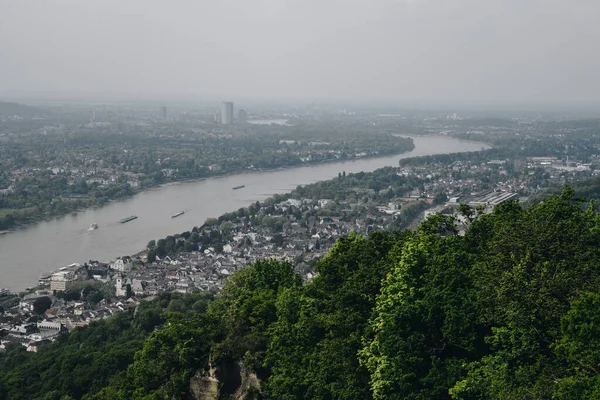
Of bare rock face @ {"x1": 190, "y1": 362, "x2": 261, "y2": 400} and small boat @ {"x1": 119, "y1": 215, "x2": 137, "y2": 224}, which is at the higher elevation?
bare rock face @ {"x1": 190, "y1": 362, "x2": 261, "y2": 400}

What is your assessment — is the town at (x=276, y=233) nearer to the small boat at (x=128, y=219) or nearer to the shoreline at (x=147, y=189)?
the small boat at (x=128, y=219)

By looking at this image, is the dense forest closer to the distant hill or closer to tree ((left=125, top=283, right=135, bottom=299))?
tree ((left=125, top=283, right=135, bottom=299))

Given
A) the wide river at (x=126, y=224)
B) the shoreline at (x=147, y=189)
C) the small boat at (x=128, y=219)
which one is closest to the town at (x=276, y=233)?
the wide river at (x=126, y=224)

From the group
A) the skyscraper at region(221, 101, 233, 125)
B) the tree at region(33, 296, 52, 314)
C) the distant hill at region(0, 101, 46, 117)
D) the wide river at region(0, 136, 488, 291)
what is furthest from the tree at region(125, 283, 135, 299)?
the distant hill at region(0, 101, 46, 117)

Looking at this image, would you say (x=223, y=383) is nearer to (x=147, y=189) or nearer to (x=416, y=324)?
(x=416, y=324)

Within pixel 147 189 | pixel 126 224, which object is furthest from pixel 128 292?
pixel 147 189
